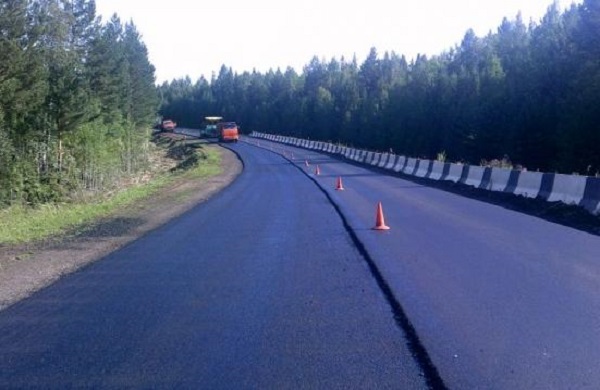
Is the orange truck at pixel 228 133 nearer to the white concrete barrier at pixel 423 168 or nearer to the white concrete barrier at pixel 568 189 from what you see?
the white concrete barrier at pixel 423 168

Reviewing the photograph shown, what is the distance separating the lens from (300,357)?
6.95 m

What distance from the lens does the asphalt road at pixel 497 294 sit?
6.59 meters

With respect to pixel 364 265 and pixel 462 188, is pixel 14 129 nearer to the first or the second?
pixel 462 188

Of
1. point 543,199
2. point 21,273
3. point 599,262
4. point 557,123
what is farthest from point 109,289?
point 557,123

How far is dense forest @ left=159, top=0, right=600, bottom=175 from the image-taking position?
56.1 meters

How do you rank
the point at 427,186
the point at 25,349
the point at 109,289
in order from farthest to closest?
the point at 427,186 → the point at 109,289 → the point at 25,349

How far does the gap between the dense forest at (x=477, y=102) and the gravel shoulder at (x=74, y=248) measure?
671 inches

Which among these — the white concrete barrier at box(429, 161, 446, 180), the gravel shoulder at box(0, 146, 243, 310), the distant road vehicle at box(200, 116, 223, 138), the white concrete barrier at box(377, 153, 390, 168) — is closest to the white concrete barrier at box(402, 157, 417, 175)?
the white concrete barrier at box(429, 161, 446, 180)

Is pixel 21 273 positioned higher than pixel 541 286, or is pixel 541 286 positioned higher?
pixel 541 286

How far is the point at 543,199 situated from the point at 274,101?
159 meters

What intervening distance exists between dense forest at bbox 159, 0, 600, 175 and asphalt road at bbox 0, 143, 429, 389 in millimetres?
22360

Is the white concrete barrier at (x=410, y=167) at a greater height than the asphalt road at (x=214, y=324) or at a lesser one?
lesser

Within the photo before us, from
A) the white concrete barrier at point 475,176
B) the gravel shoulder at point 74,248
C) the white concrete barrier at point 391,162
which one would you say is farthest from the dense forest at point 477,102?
the gravel shoulder at point 74,248

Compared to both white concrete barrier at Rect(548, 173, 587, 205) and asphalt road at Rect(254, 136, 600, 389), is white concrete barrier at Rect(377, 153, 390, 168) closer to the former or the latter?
white concrete barrier at Rect(548, 173, 587, 205)
